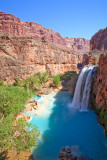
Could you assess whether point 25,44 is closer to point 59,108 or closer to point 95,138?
point 59,108

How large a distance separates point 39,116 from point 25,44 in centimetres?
1760

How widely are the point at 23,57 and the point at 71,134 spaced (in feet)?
64.7

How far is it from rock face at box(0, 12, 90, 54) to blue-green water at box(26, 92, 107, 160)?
27.9 m

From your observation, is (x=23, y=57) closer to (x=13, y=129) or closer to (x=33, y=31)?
(x=13, y=129)

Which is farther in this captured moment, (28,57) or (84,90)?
(28,57)

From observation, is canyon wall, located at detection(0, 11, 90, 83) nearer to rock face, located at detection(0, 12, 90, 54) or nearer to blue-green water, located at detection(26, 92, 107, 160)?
rock face, located at detection(0, 12, 90, 54)

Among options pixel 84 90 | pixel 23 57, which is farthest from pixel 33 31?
pixel 84 90

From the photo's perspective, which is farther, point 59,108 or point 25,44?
point 25,44

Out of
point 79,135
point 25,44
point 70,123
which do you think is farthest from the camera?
point 25,44

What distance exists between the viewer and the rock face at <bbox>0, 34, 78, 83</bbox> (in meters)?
20.7

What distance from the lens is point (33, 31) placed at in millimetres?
61781

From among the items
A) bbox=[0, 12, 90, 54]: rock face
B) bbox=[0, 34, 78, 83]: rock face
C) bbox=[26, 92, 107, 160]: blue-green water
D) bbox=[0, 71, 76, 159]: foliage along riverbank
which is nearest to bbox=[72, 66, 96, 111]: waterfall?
bbox=[26, 92, 107, 160]: blue-green water

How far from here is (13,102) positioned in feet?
32.1

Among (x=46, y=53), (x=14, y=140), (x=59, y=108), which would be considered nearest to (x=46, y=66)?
(x=46, y=53)
